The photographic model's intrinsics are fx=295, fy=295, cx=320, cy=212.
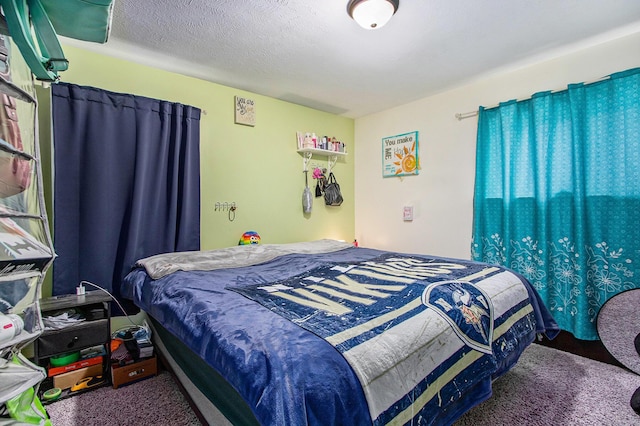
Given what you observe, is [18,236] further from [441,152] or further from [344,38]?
[441,152]

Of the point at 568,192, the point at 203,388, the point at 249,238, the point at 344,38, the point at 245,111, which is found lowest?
the point at 203,388

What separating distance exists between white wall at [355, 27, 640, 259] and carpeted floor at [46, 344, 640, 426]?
1.22 metres

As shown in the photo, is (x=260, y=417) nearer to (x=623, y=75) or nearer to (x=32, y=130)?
(x=32, y=130)

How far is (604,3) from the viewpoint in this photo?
5.73 ft

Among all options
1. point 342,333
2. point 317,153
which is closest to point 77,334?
point 342,333

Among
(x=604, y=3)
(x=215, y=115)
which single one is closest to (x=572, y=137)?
(x=604, y=3)

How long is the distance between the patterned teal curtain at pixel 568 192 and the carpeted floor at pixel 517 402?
0.39 m

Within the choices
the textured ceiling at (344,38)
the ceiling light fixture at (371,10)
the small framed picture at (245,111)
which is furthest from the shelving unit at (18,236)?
the small framed picture at (245,111)

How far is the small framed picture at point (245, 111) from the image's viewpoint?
2930 millimetres

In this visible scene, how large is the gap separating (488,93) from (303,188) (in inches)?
81.7

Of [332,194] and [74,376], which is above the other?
[332,194]

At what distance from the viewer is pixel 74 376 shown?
1.81m

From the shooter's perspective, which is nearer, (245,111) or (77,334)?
(77,334)

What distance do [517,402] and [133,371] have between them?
2.33 m
